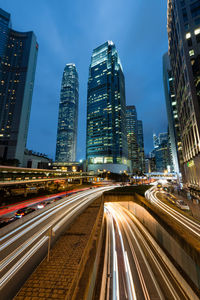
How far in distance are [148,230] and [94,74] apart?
168301mm

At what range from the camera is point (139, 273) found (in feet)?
39.5

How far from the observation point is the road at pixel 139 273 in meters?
9.91

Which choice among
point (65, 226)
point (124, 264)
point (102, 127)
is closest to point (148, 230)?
point (124, 264)

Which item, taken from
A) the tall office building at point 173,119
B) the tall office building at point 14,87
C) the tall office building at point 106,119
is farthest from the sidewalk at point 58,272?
the tall office building at point 106,119

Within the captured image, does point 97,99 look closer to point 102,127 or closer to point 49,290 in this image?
point 102,127

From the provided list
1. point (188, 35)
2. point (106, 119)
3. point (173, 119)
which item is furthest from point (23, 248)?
point (106, 119)

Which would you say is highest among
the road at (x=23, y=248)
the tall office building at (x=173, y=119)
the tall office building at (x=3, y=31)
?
the tall office building at (x=3, y=31)

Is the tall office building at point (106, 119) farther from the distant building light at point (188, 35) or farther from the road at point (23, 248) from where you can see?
the road at point (23, 248)

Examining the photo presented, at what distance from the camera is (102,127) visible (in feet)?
418

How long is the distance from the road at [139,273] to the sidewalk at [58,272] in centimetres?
434

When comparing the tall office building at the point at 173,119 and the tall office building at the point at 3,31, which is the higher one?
the tall office building at the point at 3,31

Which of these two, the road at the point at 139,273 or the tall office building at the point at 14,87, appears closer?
the road at the point at 139,273

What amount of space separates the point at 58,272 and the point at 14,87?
446ft

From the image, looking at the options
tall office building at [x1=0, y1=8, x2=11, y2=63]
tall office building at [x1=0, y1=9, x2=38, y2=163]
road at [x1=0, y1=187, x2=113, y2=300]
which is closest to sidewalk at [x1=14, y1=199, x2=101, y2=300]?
road at [x1=0, y1=187, x2=113, y2=300]
